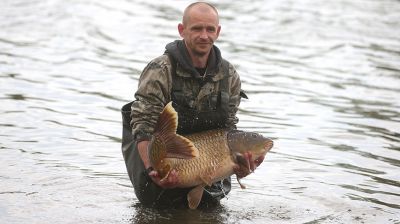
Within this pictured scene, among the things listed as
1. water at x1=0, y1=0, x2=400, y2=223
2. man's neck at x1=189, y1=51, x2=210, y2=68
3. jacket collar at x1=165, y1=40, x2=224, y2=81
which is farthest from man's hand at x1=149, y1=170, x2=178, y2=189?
man's neck at x1=189, y1=51, x2=210, y2=68

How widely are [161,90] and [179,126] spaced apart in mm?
330

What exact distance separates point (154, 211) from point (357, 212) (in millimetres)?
1712

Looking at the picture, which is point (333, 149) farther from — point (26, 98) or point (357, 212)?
point (26, 98)

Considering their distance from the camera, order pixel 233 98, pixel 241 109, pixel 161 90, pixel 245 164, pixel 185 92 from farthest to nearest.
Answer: pixel 241 109 < pixel 233 98 < pixel 185 92 < pixel 161 90 < pixel 245 164

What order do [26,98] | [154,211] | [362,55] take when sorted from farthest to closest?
1. [362,55]
2. [26,98]
3. [154,211]

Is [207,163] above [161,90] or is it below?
below

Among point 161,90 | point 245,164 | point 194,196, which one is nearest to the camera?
point 245,164

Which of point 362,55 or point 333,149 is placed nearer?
point 333,149

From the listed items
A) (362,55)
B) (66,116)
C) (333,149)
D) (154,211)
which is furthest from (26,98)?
(362,55)

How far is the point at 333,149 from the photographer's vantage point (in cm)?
909

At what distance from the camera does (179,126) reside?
6.21 m

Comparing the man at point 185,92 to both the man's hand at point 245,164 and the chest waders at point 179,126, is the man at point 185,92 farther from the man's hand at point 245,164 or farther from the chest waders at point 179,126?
the man's hand at point 245,164

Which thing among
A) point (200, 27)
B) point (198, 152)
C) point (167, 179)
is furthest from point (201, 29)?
point (167, 179)

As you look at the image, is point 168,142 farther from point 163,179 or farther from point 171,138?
point 163,179
